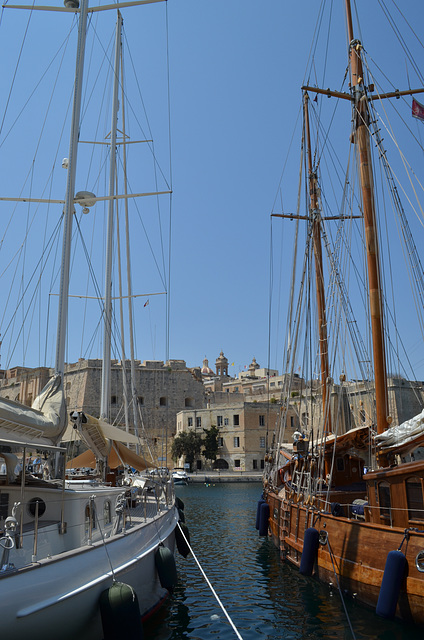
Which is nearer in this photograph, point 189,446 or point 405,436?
point 405,436

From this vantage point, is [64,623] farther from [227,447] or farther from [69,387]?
[69,387]

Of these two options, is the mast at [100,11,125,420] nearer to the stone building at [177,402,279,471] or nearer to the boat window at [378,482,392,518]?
the boat window at [378,482,392,518]

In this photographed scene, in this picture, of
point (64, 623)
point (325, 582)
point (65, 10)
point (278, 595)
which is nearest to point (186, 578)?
point (278, 595)

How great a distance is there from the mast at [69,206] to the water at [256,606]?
16.4ft

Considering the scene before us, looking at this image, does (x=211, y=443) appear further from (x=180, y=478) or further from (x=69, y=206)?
(x=69, y=206)

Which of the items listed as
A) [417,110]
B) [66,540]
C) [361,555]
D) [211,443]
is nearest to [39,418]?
[66,540]

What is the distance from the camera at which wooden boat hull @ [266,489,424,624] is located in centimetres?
763

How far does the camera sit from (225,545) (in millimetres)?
16859

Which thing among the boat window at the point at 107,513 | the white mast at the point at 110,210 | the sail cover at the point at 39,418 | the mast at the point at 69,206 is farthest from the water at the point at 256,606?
the white mast at the point at 110,210

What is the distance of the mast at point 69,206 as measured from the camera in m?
9.49

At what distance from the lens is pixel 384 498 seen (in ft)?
30.6

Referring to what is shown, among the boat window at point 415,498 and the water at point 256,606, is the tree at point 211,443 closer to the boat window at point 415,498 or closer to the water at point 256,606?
the water at point 256,606

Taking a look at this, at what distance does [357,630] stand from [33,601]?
5.48 m

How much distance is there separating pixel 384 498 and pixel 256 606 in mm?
3260
